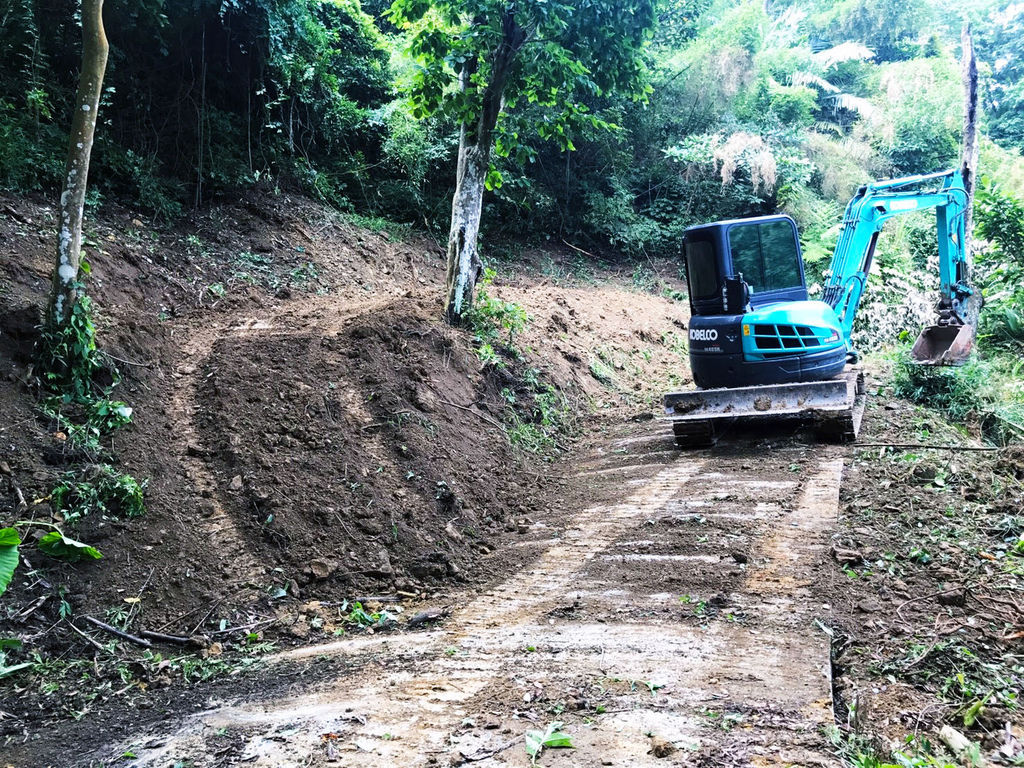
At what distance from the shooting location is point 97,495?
14.6 ft

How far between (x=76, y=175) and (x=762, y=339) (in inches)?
254

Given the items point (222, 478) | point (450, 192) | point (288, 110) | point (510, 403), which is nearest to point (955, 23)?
point (450, 192)

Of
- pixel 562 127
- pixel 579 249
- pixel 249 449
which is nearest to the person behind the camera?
pixel 249 449

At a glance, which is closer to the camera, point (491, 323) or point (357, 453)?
point (357, 453)

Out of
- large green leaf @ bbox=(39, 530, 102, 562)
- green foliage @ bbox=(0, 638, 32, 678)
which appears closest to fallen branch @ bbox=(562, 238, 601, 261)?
large green leaf @ bbox=(39, 530, 102, 562)

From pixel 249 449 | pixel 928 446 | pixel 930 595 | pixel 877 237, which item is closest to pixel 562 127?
pixel 877 237

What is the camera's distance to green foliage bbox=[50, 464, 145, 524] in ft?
14.2

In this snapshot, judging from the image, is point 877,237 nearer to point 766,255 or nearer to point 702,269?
point 766,255

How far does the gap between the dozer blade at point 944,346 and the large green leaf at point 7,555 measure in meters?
→ 9.52

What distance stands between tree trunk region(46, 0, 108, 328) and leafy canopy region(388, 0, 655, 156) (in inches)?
161

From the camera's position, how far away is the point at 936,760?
2.49m

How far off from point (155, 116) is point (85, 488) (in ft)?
25.2

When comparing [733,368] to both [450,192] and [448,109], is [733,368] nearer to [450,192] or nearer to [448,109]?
[448,109]

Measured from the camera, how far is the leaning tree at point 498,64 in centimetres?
792
